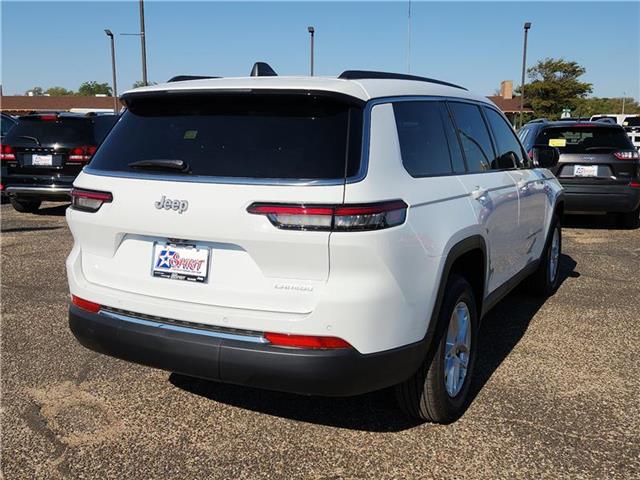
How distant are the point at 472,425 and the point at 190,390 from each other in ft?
5.30

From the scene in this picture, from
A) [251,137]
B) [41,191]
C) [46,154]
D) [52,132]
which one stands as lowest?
[41,191]

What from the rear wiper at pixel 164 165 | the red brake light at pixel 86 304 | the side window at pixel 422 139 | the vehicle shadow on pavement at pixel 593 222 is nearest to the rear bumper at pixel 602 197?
the vehicle shadow on pavement at pixel 593 222

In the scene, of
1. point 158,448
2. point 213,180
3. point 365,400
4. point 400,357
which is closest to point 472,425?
point 365,400

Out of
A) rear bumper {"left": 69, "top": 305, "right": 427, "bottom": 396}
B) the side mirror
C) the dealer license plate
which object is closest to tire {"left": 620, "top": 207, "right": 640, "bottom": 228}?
the dealer license plate

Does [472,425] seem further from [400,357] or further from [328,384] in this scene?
[328,384]

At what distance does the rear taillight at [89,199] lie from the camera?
2958 millimetres

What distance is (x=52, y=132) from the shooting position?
9.92 meters

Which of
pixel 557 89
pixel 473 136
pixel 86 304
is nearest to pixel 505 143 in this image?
pixel 473 136

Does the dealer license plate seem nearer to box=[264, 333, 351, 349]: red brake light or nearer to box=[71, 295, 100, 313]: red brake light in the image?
box=[264, 333, 351, 349]: red brake light

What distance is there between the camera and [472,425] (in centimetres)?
329

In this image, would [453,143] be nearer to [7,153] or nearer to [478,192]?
[478,192]

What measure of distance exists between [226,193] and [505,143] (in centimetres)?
275

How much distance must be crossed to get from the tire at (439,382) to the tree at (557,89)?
5813 cm

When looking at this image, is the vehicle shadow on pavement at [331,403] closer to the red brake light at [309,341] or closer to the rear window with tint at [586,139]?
the red brake light at [309,341]
